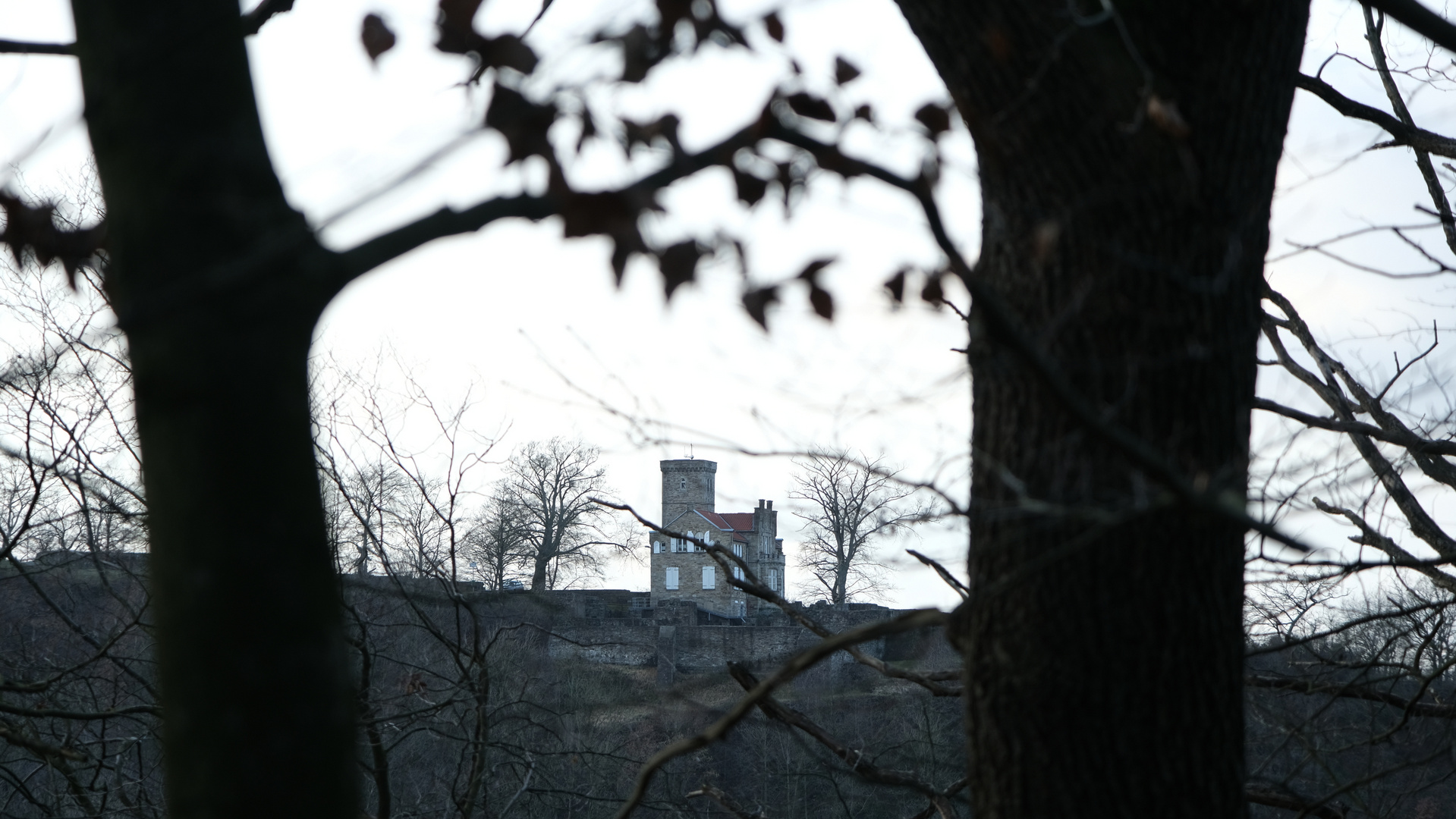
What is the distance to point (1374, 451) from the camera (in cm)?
390

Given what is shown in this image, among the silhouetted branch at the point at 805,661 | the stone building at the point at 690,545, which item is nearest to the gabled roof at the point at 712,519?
the stone building at the point at 690,545

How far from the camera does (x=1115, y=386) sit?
1793mm

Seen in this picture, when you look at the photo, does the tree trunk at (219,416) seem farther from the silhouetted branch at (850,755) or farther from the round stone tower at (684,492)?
the round stone tower at (684,492)

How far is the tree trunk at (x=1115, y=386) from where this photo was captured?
175 cm

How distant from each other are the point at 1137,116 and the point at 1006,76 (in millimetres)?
261

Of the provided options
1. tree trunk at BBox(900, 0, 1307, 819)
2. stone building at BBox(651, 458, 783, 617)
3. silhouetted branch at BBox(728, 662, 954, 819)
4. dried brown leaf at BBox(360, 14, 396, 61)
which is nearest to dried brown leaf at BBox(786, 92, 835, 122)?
tree trunk at BBox(900, 0, 1307, 819)

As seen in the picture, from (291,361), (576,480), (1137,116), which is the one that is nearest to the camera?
(291,361)

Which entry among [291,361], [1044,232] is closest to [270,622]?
[291,361]

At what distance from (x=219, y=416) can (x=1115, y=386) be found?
4.55 feet

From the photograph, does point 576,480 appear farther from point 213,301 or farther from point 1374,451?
point 213,301

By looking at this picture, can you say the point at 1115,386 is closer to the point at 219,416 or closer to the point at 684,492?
the point at 219,416

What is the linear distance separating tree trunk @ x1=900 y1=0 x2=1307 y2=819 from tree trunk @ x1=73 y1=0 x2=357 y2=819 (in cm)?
100

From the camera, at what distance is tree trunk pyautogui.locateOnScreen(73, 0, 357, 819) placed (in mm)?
1302

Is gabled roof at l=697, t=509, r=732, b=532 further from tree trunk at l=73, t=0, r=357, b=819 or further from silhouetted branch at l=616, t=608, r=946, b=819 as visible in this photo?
tree trunk at l=73, t=0, r=357, b=819
